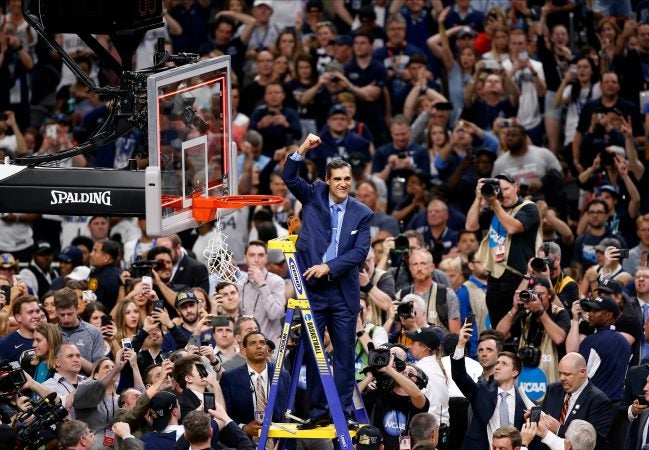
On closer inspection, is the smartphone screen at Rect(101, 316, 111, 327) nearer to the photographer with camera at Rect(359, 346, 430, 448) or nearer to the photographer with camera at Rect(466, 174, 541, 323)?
the photographer with camera at Rect(359, 346, 430, 448)

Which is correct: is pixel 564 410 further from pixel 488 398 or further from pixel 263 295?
pixel 263 295

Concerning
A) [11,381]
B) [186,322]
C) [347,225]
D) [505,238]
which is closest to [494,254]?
[505,238]

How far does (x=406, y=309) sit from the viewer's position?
50.9 feet

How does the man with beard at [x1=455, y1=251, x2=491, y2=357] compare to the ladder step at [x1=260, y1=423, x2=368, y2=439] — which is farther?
the man with beard at [x1=455, y1=251, x2=491, y2=357]

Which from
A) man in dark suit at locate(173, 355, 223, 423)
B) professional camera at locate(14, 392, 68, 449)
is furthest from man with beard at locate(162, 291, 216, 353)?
professional camera at locate(14, 392, 68, 449)

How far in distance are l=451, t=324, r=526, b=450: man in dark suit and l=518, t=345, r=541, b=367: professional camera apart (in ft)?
3.00

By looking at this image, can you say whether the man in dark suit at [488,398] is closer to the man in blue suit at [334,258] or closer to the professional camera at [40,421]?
the man in blue suit at [334,258]

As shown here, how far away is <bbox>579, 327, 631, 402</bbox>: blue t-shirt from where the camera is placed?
15.4m

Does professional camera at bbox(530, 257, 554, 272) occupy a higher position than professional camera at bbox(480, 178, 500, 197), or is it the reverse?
professional camera at bbox(480, 178, 500, 197)

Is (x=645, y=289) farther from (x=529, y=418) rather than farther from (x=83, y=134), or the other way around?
(x=83, y=134)

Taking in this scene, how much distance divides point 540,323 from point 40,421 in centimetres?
526

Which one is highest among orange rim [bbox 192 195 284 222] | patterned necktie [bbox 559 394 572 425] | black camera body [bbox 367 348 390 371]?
orange rim [bbox 192 195 284 222]

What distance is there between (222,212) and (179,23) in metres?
11.1

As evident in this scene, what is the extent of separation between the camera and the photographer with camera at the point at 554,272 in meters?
16.3
